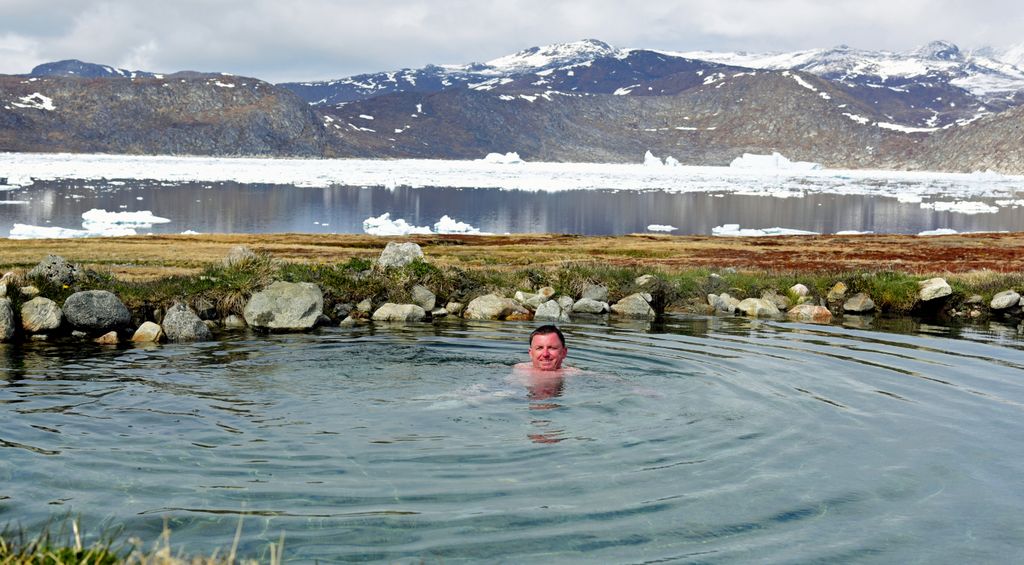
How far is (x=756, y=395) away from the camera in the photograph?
12469mm

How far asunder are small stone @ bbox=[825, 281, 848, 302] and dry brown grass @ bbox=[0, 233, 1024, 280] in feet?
10.5

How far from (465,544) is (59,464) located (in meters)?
4.36

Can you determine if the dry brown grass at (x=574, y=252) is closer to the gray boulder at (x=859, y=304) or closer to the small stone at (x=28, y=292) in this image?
the gray boulder at (x=859, y=304)

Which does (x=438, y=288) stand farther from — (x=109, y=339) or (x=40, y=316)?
(x=40, y=316)

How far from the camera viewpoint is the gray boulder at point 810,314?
845 inches

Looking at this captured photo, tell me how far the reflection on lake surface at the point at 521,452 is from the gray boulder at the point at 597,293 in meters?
6.50

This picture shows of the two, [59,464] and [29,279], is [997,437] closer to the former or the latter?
[59,464]

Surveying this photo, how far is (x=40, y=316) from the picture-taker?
16703mm

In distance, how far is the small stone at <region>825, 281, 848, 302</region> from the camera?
929 inches

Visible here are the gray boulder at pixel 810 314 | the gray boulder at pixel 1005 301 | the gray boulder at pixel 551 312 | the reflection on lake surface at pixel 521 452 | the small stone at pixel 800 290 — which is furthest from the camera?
the small stone at pixel 800 290

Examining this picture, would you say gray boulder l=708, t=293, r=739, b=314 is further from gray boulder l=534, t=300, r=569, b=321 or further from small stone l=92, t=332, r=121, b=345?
small stone l=92, t=332, r=121, b=345

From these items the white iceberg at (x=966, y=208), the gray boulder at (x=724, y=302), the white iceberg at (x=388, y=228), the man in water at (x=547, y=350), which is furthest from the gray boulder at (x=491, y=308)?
the white iceberg at (x=966, y=208)

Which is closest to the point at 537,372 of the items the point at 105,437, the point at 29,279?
the point at 105,437

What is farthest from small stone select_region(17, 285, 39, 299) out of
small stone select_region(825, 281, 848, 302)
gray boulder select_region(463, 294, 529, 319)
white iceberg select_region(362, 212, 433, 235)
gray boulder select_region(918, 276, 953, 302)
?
white iceberg select_region(362, 212, 433, 235)
